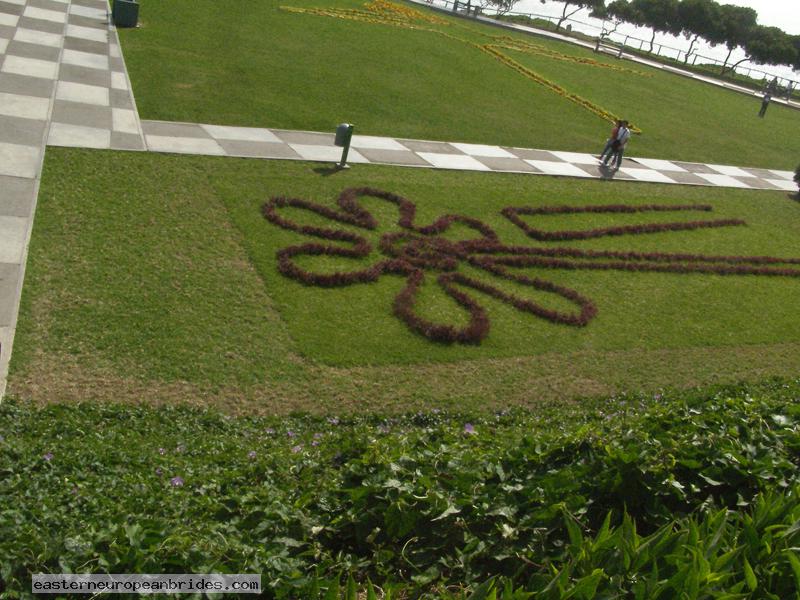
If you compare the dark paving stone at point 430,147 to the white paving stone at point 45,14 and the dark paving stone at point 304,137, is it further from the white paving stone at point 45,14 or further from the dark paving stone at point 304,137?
the white paving stone at point 45,14

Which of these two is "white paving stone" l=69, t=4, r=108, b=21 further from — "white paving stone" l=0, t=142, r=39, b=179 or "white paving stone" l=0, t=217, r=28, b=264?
"white paving stone" l=0, t=217, r=28, b=264

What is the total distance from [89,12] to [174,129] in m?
10.8

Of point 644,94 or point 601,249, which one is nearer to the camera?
point 601,249

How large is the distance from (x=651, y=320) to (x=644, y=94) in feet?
78.8

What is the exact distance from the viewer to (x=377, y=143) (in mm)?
16828

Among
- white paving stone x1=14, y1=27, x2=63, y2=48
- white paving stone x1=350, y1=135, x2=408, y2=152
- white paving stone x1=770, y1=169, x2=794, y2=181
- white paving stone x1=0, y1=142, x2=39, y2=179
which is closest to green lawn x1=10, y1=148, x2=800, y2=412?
white paving stone x1=0, y1=142, x2=39, y2=179

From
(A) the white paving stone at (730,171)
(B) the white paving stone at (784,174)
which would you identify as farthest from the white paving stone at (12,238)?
(B) the white paving stone at (784,174)

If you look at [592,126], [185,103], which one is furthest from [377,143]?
[592,126]

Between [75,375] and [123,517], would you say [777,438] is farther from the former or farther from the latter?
[75,375]

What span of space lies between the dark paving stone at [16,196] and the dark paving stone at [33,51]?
788cm

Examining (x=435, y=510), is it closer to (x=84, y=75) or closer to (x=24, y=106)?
(x=24, y=106)

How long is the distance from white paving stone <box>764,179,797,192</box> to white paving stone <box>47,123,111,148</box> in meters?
17.9

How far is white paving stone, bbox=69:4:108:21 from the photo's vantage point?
22.3m

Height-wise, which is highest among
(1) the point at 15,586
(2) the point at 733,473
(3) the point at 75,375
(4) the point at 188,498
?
(2) the point at 733,473
